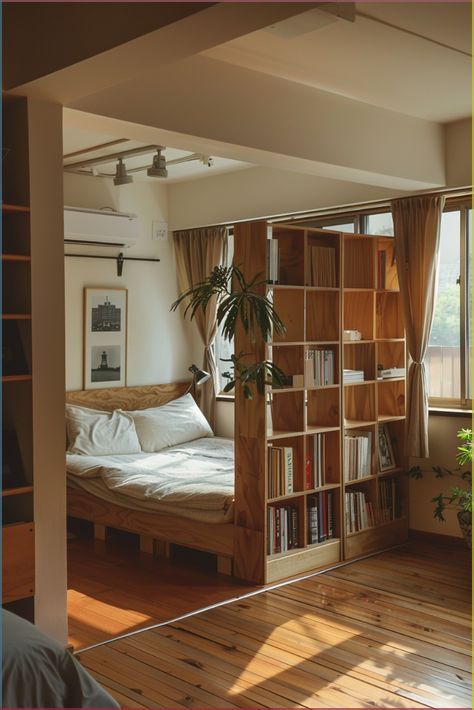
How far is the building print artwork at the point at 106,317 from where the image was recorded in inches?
269

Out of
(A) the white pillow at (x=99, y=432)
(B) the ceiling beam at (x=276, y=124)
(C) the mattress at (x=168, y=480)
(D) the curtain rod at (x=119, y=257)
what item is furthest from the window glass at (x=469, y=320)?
(D) the curtain rod at (x=119, y=257)

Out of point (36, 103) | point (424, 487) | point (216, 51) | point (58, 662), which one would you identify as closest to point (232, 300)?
point (216, 51)

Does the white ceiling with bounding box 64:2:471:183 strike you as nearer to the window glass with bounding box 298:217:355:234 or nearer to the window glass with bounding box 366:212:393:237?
the window glass with bounding box 366:212:393:237

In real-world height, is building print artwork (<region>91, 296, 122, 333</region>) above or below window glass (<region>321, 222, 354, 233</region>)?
below

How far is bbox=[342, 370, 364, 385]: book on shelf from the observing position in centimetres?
550

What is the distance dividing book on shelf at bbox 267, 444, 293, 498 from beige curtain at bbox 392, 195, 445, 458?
113cm

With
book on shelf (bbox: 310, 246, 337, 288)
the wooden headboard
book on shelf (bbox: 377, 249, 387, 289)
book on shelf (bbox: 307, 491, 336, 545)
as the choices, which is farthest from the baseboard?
the wooden headboard

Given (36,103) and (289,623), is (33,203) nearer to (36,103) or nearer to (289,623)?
(36,103)

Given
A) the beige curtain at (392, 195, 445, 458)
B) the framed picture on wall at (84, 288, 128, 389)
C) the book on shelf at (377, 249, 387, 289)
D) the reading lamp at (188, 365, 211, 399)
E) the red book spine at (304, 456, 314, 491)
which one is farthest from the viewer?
the reading lamp at (188, 365, 211, 399)

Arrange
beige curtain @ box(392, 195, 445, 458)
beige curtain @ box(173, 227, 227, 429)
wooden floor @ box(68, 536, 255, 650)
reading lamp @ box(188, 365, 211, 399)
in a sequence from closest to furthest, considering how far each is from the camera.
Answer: wooden floor @ box(68, 536, 255, 650) → beige curtain @ box(392, 195, 445, 458) → reading lamp @ box(188, 365, 211, 399) → beige curtain @ box(173, 227, 227, 429)

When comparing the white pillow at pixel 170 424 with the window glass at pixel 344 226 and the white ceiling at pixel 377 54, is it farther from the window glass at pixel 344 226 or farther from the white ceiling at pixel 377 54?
the white ceiling at pixel 377 54

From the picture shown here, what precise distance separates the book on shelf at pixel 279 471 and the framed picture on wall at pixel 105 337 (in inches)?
92.4

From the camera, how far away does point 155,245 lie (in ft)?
24.1

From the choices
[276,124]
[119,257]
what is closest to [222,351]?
[119,257]
